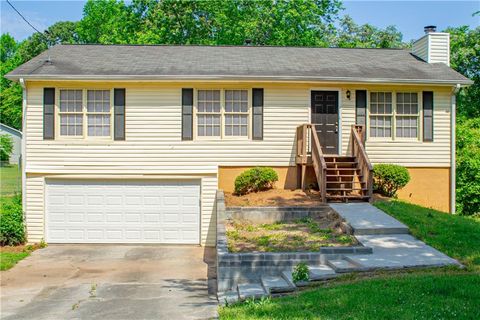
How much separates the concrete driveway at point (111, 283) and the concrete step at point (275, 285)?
3.02 feet

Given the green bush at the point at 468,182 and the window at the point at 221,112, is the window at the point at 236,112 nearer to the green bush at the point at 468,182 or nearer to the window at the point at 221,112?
the window at the point at 221,112

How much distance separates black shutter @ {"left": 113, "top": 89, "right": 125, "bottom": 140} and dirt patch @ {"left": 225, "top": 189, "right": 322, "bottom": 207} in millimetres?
3577

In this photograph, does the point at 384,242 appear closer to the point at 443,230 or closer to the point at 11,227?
the point at 443,230

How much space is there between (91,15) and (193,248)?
30730 millimetres

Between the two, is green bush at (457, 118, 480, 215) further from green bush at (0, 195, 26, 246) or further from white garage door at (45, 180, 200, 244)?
green bush at (0, 195, 26, 246)

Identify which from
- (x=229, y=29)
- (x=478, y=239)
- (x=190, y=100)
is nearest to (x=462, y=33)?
(x=229, y=29)

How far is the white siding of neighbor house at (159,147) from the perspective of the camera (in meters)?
15.3

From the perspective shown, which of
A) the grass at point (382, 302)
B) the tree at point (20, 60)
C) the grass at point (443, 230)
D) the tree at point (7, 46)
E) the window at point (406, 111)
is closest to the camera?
the grass at point (382, 302)

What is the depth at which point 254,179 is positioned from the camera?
15109mm

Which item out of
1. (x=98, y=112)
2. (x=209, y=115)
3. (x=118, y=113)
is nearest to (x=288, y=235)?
(x=209, y=115)

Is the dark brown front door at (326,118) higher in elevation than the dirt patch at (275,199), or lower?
higher

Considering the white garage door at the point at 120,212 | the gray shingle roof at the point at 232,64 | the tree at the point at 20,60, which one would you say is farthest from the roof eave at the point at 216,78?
the tree at the point at 20,60

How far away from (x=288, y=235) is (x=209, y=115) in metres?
5.28

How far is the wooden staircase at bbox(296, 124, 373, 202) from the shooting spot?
14.3m
